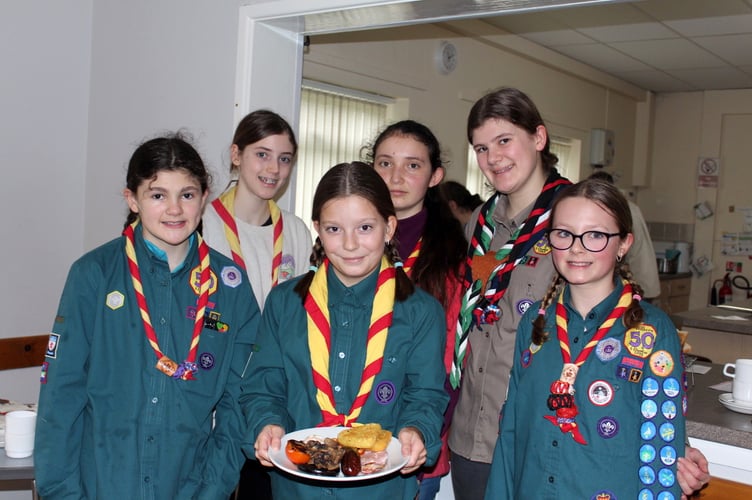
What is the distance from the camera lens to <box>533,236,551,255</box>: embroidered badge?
2123 mm

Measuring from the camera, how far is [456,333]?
7.31 ft

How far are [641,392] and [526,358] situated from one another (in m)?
0.29

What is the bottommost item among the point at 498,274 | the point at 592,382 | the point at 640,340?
the point at 592,382

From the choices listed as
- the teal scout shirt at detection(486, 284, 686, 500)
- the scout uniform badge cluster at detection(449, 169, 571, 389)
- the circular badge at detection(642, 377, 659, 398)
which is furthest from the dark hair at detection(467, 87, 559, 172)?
the circular badge at detection(642, 377, 659, 398)

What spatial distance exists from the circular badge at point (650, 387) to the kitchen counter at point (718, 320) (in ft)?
10.5

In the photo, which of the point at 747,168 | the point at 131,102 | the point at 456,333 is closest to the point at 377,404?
the point at 456,333

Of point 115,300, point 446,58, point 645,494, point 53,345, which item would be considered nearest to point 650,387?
point 645,494

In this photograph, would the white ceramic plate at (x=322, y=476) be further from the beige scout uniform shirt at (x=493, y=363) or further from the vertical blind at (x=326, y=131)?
the vertical blind at (x=326, y=131)

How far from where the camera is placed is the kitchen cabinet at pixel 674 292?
7.51m

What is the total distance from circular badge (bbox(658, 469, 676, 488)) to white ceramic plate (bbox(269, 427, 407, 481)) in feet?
1.96

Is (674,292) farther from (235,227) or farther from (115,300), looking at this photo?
(115,300)

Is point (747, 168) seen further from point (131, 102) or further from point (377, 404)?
point (377, 404)

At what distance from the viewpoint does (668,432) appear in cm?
172

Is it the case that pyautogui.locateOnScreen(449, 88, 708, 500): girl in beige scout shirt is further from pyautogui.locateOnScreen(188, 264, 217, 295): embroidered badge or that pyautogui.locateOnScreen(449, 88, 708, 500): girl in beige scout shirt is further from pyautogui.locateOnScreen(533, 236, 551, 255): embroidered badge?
pyautogui.locateOnScreen(188, 264, 217, 295): embroidered badge
